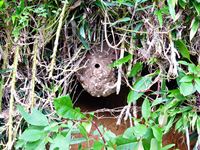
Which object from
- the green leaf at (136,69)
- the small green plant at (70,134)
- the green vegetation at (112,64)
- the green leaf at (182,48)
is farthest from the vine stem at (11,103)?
the green leaf at (182,48)

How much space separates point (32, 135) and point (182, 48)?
1.77 ft

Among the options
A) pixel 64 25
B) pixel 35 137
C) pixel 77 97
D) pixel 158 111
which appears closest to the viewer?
pixel 35 137

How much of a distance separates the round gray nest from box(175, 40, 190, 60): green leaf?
232mm

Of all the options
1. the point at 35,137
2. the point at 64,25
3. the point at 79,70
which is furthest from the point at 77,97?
the point at 35,137

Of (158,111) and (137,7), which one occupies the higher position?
(137,7)

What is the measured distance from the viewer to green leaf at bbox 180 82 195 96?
105 centimetres

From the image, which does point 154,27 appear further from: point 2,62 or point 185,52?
point 2,62

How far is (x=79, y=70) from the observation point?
128 centimetres

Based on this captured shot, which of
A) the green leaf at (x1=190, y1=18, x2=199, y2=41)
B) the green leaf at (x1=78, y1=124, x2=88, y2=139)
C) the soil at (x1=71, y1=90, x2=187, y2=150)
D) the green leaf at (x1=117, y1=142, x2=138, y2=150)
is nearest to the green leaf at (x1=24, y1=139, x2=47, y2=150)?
the green leaf at (x1=78, y1=124, x2=88, y2=139)

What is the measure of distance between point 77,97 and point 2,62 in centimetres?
31

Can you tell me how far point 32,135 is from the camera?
996 mm

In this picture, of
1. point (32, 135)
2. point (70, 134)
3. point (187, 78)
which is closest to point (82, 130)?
point (70, 134)

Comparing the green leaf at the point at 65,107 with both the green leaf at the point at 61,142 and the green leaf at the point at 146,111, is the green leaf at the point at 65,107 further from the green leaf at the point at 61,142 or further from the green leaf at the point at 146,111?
the green leaf at the point at 146,111

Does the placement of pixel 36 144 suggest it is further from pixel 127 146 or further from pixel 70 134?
pixel 127 146
